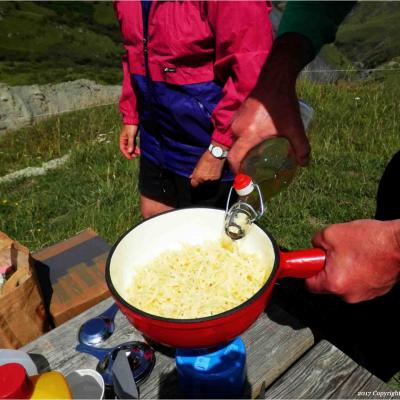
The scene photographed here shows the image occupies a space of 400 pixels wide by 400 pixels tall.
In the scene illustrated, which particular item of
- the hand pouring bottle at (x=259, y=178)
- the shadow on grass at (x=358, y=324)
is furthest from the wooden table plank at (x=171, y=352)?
the shadow on grass at (x=358, y=324)

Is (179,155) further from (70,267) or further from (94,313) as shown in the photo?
(94,313)

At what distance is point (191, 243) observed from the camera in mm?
1678

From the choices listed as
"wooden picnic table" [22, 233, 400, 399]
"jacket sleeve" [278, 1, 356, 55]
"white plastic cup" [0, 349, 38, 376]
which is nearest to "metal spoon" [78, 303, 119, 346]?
"wooden picnic table" [22, 233, 400, 399]

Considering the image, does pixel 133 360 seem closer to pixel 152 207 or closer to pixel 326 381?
pixel 326 381

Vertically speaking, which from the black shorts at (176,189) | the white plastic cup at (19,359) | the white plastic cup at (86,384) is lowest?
the black shorts at (176,189)

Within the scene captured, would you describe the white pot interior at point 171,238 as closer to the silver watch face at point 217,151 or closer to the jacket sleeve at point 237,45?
the jacket sleeve at point 237,45

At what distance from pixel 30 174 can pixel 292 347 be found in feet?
18.3

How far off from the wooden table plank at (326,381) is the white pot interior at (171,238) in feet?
1.57

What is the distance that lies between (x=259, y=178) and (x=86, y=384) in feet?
3.72

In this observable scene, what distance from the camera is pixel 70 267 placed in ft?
8.15

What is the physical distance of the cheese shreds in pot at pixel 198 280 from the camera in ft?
4.50

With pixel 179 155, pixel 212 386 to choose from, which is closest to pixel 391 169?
pixel 179 155

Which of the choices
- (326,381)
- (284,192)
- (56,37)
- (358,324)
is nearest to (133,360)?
(326,381)

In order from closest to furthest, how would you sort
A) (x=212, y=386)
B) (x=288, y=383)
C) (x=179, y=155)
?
(x=212, y=386), (x=288, y=383), (x=179, y=155)
